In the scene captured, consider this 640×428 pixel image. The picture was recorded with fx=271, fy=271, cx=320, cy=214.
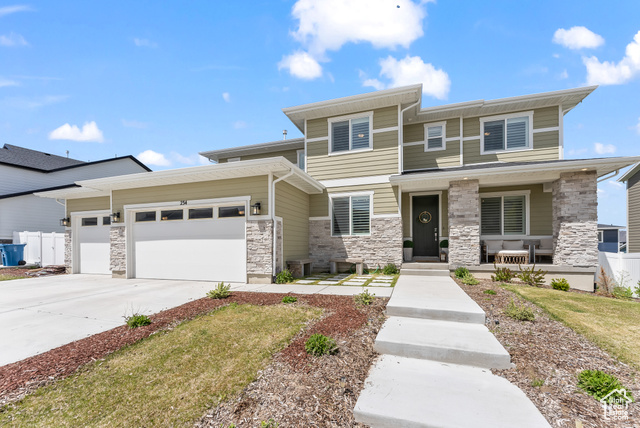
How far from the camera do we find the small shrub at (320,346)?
10.8ft

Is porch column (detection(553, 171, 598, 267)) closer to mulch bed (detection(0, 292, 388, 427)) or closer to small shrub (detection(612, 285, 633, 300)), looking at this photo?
small shrub (detection(612, 285, 633, 300))

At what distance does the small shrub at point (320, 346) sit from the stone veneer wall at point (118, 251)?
29.7 ft

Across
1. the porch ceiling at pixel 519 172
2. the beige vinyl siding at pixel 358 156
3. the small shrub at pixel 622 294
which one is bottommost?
the small shrub at pixel 622 294

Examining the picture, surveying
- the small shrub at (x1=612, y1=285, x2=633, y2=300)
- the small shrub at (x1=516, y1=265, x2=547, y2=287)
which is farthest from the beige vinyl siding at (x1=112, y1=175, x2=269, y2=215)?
the small shrub at (x1=612, y1=285, x2=633, y2=300)

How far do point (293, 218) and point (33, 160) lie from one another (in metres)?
21.7

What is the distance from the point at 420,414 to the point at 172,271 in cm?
878

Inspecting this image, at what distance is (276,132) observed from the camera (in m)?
14.4

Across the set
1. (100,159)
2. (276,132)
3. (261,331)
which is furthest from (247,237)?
(100,159)

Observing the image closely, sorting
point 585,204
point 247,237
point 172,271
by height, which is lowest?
point 172,271

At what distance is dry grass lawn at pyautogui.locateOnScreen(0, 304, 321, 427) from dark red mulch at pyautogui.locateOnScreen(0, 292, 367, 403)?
7.5 inches

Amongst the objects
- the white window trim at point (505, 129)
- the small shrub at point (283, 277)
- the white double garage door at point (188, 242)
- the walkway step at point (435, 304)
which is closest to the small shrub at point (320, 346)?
the walkway step at point (435, 304)

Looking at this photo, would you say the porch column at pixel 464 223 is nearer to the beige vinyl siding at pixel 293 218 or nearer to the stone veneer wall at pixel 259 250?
the beige vinyl siding at pixel 293 218

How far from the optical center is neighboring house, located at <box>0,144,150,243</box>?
1559cm

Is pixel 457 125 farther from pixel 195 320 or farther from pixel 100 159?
pixel 100 159
